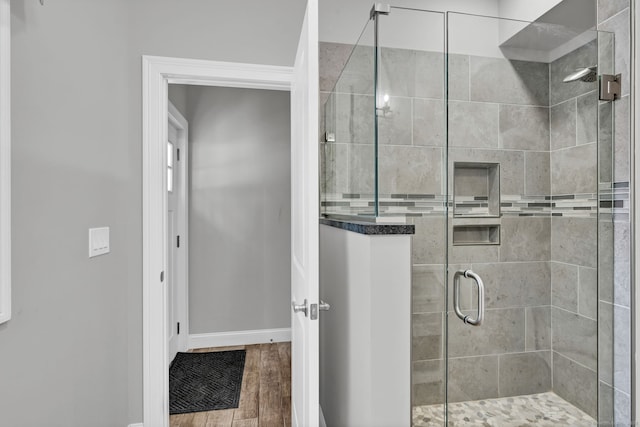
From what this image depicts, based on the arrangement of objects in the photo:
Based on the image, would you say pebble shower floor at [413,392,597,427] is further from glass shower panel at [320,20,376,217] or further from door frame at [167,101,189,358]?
door frame at [167,101,189,358]

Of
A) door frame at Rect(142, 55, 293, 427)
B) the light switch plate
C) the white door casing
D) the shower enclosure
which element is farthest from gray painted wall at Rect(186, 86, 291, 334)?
the white door casing

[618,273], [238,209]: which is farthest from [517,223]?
[238,209]

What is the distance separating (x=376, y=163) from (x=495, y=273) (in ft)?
2.56

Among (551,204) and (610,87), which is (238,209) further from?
(610,87)

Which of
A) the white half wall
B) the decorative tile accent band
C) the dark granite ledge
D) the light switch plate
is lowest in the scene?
the white half wall

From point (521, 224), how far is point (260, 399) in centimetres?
193

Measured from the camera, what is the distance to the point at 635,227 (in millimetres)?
1432

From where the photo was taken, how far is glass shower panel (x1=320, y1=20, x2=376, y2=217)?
4.70 feet

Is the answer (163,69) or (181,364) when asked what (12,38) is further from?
(181,364)

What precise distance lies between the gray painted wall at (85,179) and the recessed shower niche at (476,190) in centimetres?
117

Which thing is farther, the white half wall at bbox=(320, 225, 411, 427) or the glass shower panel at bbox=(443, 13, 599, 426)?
the glass shower panel at bbox=(443, 13, 599, 426)

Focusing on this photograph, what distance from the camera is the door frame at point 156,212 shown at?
177 centimetres

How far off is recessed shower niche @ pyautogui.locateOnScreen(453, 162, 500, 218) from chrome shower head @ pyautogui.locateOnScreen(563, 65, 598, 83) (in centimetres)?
50

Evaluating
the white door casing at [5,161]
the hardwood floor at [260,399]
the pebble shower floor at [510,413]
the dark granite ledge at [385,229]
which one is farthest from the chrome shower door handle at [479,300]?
the white door casing at [5,161]
